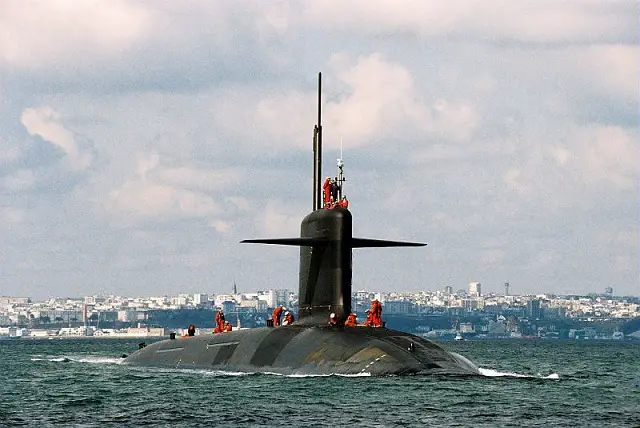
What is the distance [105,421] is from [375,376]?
393 inches

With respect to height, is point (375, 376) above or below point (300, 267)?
below

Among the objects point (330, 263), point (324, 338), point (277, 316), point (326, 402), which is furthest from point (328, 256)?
point (326, 402)

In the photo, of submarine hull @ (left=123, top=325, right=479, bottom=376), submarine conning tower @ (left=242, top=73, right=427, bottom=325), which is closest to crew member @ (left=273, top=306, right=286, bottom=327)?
submarine hull @ (left=123, top=325, right=479, bottom=376)

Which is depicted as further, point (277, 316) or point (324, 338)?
point (277, 316)

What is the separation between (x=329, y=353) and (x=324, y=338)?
1311 millimetres

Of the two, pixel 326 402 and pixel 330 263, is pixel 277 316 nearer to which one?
pixel 330 263

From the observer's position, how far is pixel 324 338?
4372cm

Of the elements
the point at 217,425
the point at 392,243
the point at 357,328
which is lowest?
the point at 217,425

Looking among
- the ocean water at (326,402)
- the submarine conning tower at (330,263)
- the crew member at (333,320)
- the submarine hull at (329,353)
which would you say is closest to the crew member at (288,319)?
the submarine hull at (329,353)

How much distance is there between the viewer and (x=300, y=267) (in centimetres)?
4784

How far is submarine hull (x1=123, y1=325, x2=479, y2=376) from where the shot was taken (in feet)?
133

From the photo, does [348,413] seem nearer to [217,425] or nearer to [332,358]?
[217,425]

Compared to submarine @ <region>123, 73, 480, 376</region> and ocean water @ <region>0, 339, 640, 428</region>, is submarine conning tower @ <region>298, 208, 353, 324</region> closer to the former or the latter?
submarine @ <region>123, 73, 480, 376</region>

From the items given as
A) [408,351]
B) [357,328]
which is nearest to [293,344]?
[357,328]
